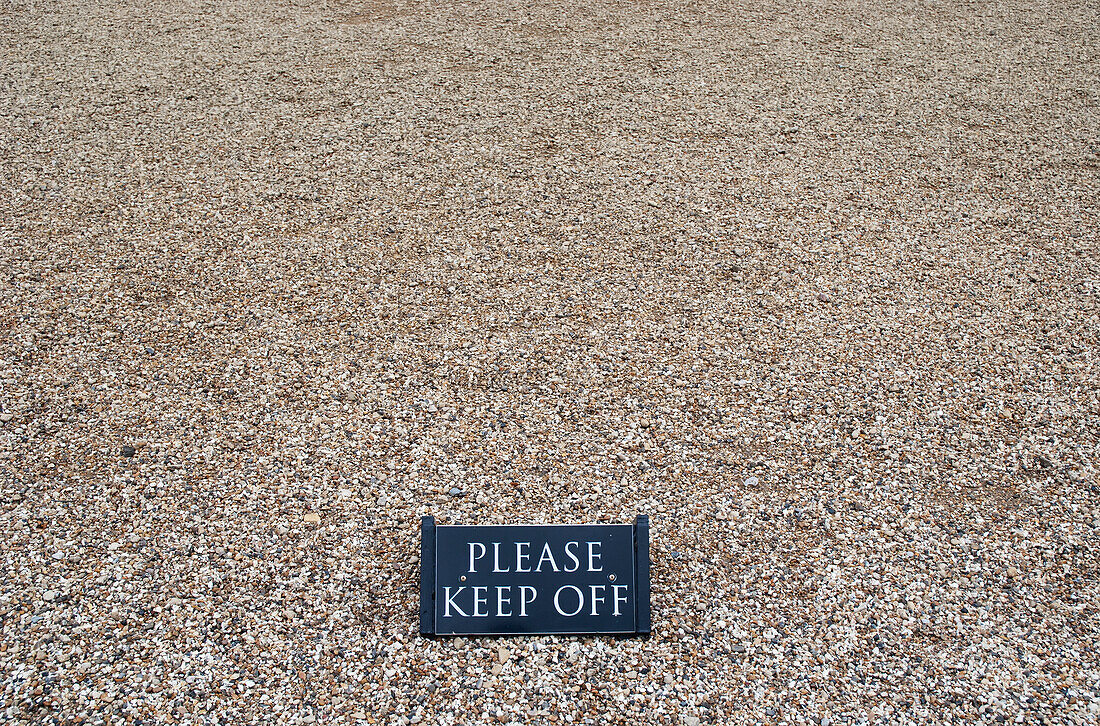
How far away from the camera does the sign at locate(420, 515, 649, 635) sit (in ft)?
7.63

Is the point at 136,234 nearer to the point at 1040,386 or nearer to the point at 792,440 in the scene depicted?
the point at 792,440

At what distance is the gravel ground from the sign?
0.07 metres

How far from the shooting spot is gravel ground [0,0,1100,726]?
7.47 ft

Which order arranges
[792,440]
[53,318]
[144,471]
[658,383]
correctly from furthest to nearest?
[53,318] → [658,383] → [792,440] → [144,471]

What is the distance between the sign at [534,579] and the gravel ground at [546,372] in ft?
0.22

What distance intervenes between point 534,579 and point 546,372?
3.31 feet

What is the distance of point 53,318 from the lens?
3.38 meters

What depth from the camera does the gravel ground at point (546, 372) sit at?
2275mm

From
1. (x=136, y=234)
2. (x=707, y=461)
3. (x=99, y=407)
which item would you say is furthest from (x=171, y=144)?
(x=707, y=461)

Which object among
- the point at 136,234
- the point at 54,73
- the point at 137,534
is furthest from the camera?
the point at 54,73

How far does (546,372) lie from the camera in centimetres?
322

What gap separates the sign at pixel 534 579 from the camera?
2324 millimetres

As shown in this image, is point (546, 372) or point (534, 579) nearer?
point (534, 579)

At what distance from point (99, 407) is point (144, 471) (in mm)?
400
